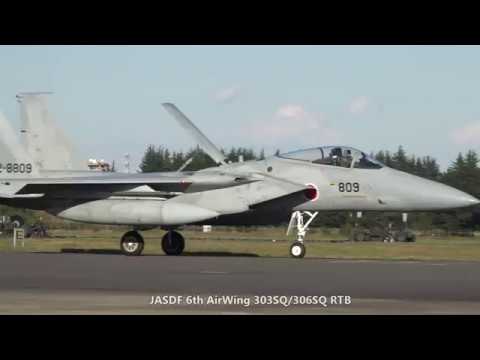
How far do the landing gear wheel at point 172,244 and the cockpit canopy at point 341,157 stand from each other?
13.4ft

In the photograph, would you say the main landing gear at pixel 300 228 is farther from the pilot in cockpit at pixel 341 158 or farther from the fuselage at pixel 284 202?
the pilot in cockpit at pixel 341 158

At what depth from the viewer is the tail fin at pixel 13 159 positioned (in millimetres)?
26453

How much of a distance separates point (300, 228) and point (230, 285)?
30.7 feet

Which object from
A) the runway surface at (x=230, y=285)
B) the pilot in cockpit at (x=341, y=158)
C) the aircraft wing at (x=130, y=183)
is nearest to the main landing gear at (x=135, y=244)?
the aircraft wing at (x=130, y=183)

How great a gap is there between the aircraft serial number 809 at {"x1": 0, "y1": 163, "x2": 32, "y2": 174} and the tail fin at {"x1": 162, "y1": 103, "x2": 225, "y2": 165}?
15.9ft

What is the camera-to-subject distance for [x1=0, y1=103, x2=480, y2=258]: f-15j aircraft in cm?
2325

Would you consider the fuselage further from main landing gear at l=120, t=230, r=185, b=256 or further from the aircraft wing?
main landing gear at l=120, t=230, r=185, b=256

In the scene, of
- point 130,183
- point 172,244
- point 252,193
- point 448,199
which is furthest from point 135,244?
point 448,199

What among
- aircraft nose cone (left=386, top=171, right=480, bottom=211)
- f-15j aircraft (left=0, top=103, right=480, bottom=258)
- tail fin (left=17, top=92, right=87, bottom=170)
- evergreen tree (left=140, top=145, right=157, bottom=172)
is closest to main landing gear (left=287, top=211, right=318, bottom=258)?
f-15j aircraft (left=0, top=103, right=480, bottom=258)

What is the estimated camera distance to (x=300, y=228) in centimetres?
2359
